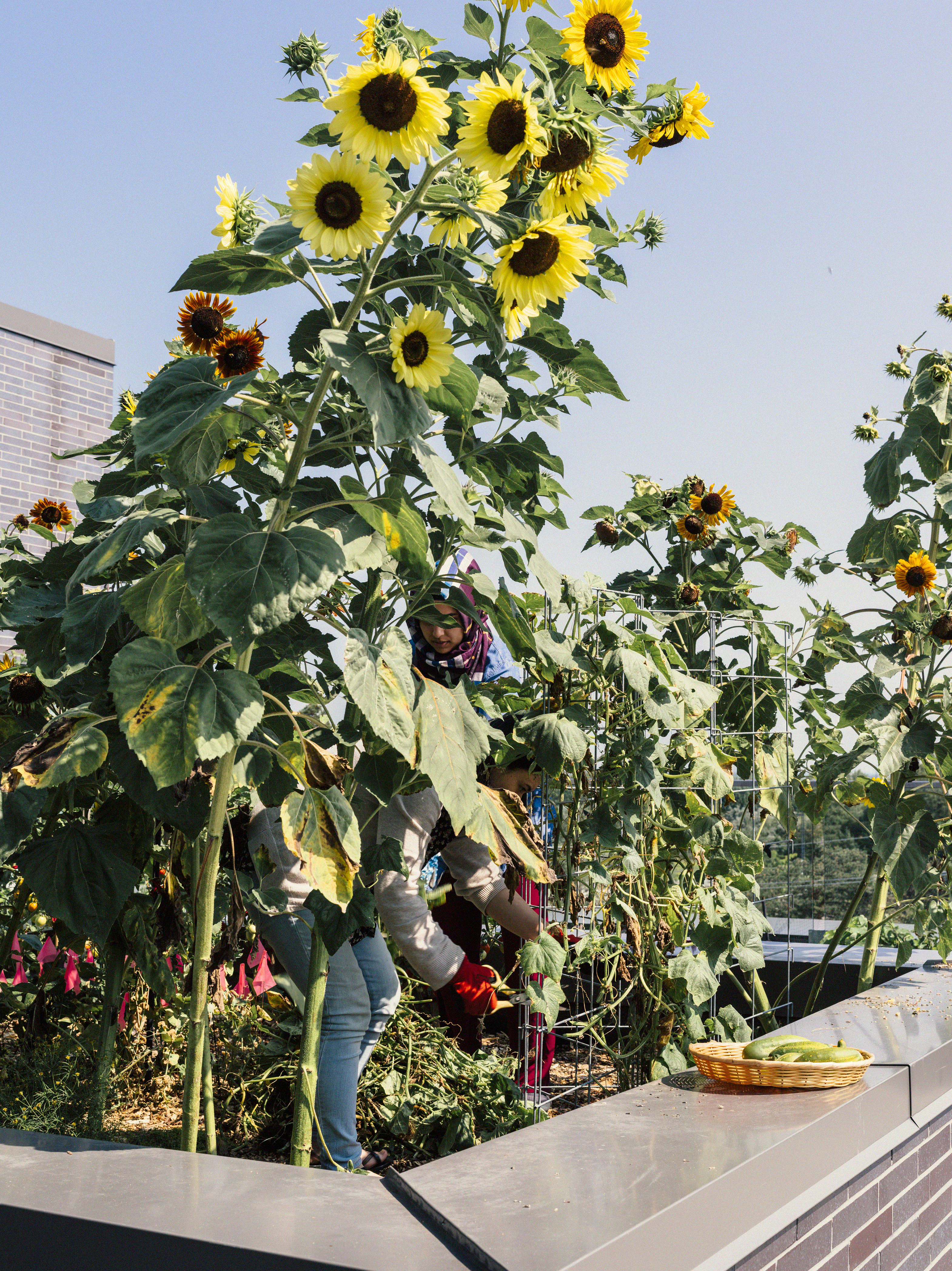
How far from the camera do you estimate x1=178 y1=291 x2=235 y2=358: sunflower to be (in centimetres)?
195

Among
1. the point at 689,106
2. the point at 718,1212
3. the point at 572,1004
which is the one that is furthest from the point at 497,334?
the point at 572,1004

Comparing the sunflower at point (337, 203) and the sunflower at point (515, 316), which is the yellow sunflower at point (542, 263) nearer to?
the sunflower at point (515, 316)

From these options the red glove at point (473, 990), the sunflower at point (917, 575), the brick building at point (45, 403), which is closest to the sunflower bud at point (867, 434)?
the sunflower at point (917, 575)

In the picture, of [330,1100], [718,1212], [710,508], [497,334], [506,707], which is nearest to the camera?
[718,1212]

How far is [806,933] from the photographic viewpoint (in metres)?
A: 4.89

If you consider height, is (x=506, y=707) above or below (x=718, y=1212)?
above

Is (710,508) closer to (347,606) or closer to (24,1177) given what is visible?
(347,606)

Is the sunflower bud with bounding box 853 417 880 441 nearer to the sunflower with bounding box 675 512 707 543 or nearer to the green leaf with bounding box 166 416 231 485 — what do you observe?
the sunflower with bounding box 675 512 707 543

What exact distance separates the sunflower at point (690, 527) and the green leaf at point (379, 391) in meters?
2.15

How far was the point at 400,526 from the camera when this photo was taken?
1.71 metres

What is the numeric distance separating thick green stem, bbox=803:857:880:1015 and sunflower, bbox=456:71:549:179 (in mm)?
2512

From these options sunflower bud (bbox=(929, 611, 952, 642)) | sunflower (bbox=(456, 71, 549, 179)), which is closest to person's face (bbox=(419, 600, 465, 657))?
sunflower (bbox=(456, 71, 549, 179))

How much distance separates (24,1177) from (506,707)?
159 centimetres

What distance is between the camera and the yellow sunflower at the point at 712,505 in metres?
3.64
